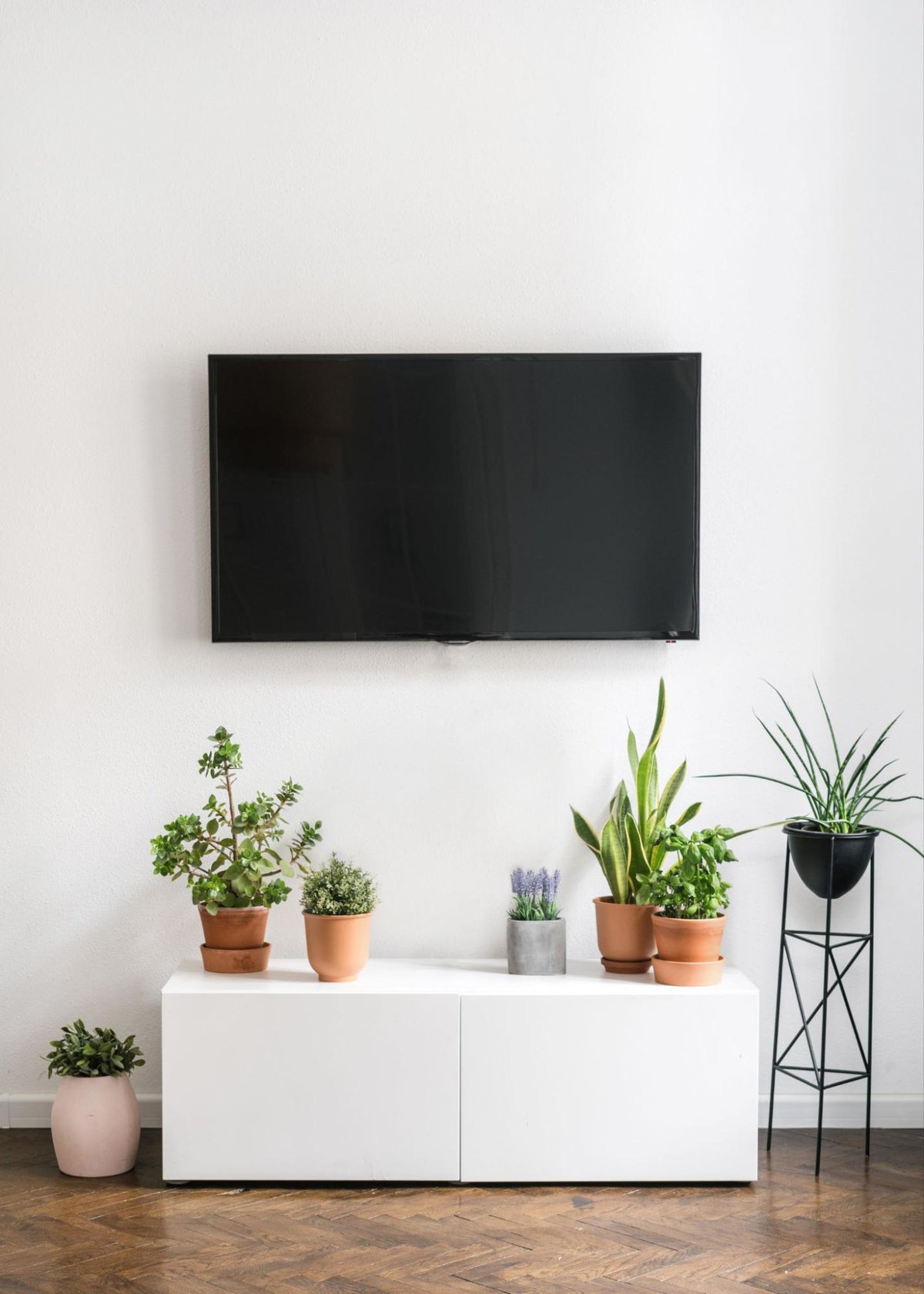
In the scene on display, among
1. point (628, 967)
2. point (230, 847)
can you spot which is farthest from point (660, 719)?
point (230, 847)

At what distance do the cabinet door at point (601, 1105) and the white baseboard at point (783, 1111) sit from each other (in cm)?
47

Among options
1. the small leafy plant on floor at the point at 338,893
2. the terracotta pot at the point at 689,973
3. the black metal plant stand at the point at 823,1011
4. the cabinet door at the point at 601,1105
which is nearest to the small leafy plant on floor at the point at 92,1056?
the small leafy plant on floor at the point at 338,893

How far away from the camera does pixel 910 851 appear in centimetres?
340

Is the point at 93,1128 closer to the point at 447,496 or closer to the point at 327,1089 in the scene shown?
the point at 327,1089

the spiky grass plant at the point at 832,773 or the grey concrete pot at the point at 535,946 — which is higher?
the spiky grass plant at the point at 832,773

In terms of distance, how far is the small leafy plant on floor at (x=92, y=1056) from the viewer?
3037 millimetres

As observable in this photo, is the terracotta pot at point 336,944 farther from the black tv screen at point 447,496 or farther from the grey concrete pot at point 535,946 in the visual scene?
the black tv screen at point 447,496

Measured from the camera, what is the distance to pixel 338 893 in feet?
9.89

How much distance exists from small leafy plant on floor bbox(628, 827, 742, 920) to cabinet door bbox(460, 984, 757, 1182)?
29 cm

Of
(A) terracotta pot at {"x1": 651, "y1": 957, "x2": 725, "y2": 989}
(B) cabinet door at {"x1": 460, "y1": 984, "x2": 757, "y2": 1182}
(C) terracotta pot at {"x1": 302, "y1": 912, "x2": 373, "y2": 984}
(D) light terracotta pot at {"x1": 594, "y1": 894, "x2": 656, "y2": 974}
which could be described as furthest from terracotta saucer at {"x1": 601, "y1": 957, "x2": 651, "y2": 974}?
(C) terracotta pot at {"x1": 302, "y1": 912, "x2": 373, "y2": 984}

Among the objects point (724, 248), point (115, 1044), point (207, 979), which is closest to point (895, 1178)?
point (207, 979)

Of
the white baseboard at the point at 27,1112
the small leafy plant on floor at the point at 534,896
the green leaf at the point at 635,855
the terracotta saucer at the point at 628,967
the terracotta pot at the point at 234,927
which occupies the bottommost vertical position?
the white baseboard at the point at 27,1112

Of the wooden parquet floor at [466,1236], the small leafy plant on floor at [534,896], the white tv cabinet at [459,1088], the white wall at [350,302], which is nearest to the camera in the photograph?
the wooden parquet floor at [466,1236]

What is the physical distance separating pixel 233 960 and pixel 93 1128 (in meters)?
0.48
